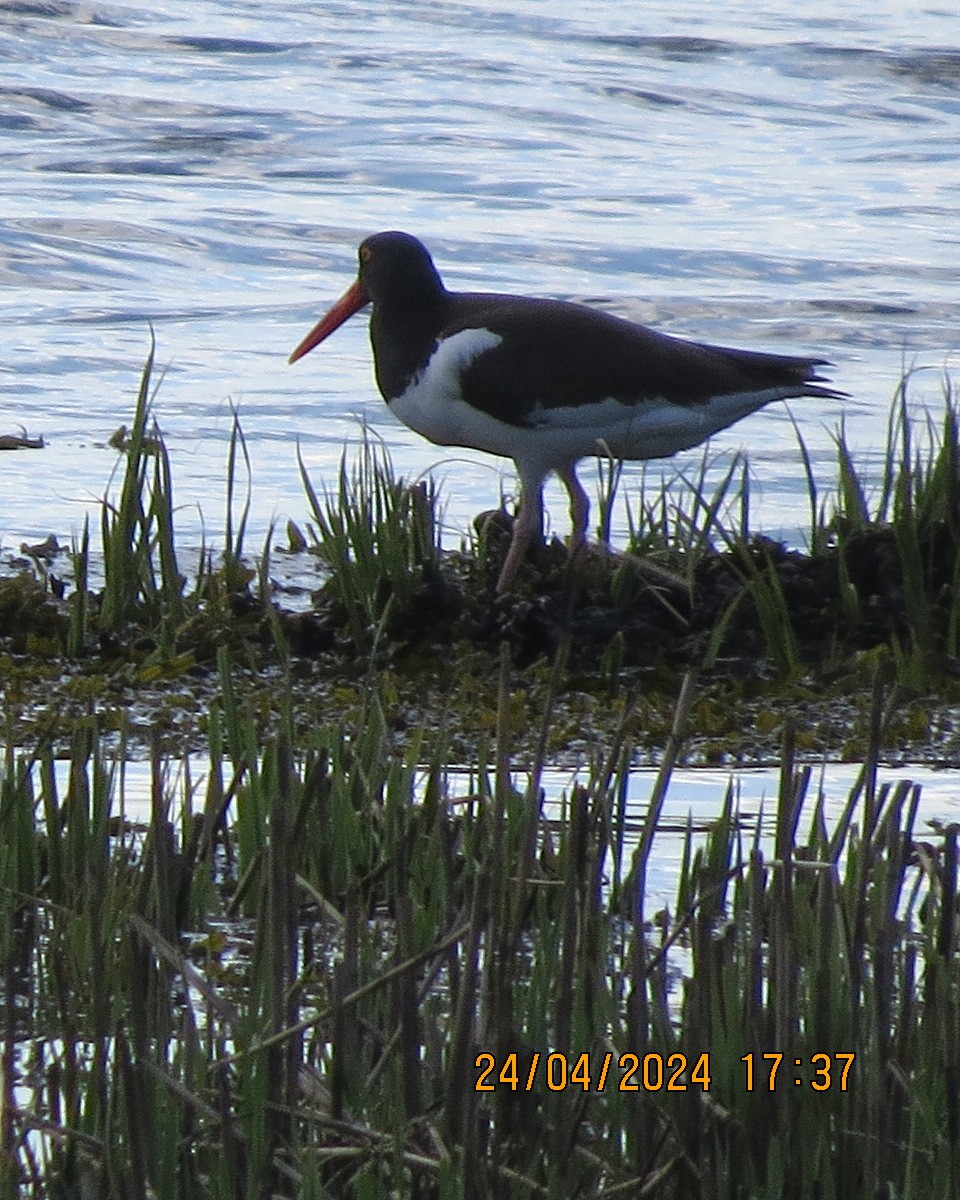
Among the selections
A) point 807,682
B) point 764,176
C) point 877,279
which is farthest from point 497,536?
point 764,176

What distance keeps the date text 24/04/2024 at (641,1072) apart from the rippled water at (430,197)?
331cm

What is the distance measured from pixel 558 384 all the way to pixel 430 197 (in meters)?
9.74

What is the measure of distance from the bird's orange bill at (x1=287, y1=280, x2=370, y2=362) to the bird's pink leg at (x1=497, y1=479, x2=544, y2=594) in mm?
1204

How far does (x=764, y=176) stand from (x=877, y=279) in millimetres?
4466

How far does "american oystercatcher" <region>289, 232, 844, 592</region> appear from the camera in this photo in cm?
591

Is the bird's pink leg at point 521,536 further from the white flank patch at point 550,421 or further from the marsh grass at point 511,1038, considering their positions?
the marsh grass at point 511,1038

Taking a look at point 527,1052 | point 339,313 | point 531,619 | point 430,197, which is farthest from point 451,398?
point 430,197

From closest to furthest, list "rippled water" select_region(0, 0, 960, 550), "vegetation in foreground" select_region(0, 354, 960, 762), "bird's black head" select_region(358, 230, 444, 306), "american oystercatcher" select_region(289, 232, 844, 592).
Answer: "vegetation in foreground" select_region(0, 354, 960, 762)
"american oystercatcher" select_region(289, 232, 844, 592)
"bird's black head" select_region(358, 230, 444, 306)
"rippled water" select_region(0, 0, 960, 550)

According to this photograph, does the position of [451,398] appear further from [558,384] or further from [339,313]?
[339,313]

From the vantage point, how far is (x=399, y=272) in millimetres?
6395

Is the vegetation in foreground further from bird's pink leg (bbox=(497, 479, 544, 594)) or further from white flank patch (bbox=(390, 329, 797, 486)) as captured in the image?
white flank patch (bbox=(390, 329, 797, 486))

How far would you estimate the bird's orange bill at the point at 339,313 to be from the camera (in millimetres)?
6852

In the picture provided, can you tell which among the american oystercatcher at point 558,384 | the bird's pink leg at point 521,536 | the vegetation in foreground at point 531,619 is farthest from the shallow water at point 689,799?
the american oystercatcher at point 558,384

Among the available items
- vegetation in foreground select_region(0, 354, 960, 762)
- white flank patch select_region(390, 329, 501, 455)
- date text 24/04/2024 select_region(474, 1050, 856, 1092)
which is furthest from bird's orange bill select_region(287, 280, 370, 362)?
date text 24/04/2024 select_region(474, 1050, 856, 1092)
